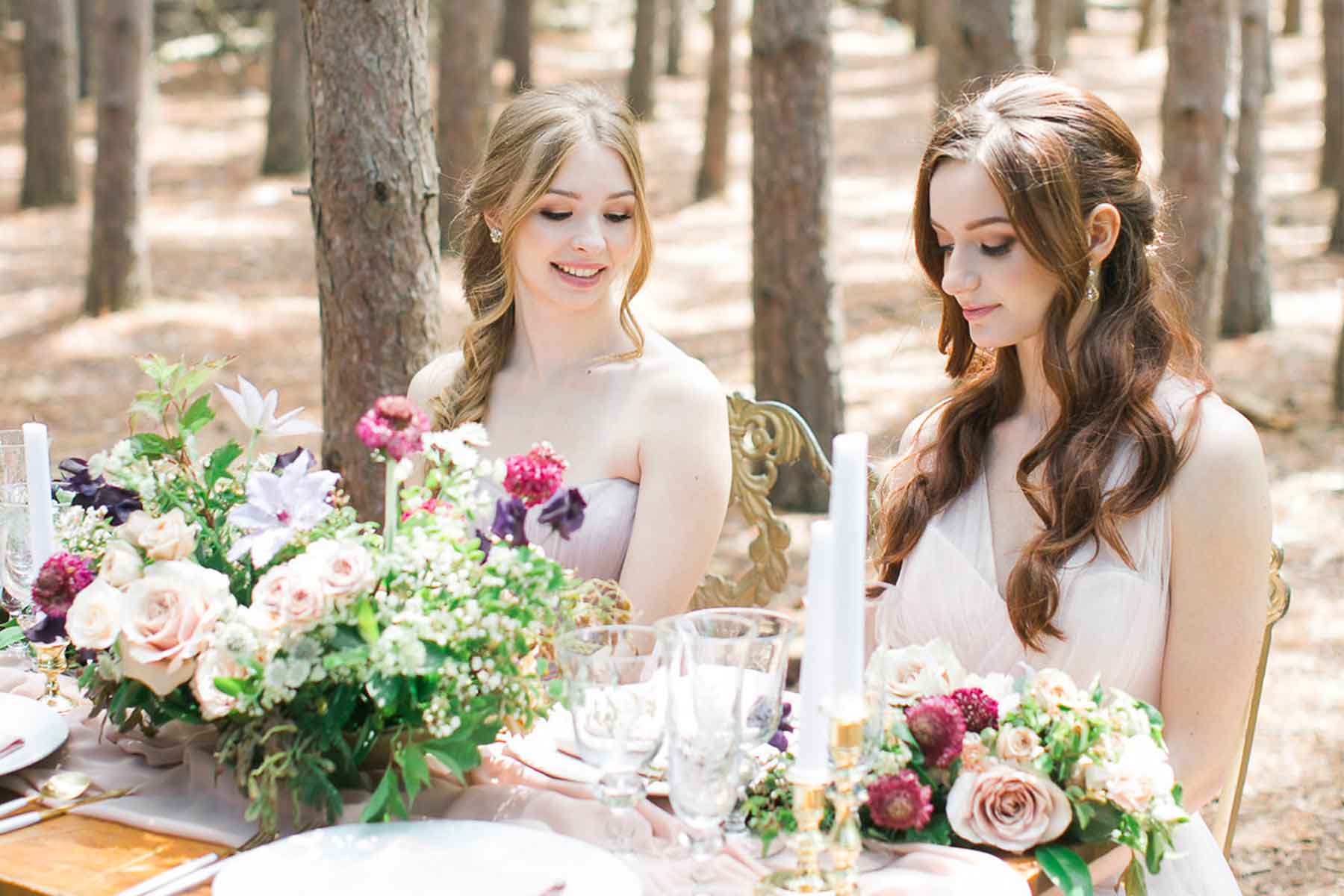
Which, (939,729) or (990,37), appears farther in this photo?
(990,37)

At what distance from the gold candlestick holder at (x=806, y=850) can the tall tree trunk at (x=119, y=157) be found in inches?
391

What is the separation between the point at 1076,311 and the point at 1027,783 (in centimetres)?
110

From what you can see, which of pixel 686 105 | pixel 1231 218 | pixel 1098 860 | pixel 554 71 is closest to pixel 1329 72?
pixel 1231 218

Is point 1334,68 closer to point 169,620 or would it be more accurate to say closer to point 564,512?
point 564,512

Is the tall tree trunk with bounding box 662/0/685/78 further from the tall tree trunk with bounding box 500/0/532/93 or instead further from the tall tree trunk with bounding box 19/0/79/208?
the tall tree trunk with bounding box 19/0/79/208

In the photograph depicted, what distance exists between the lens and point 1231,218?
1072 centimetres

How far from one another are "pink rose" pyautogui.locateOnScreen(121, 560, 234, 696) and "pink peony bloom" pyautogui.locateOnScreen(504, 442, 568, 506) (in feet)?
1.49

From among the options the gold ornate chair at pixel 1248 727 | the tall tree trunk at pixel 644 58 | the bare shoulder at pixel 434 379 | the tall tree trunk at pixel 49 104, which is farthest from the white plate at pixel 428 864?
the tall tree trunk at pixel 644 58

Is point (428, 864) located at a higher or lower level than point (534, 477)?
lower

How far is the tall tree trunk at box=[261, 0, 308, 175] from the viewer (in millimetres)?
14383


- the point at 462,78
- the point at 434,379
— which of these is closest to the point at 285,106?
the point at 462,78

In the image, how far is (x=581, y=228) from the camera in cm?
346

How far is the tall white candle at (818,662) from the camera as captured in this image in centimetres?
175

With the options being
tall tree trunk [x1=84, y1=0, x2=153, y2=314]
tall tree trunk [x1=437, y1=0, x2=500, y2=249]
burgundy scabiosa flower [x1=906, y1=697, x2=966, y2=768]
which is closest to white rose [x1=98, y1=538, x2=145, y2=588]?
burgundy scabiosa flower [x1=906, y1=697, x2=966, y2=768]
